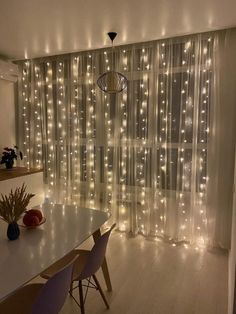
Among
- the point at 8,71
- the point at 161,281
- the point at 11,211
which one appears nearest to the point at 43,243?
the point at 11,211

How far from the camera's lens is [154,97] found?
126 inches

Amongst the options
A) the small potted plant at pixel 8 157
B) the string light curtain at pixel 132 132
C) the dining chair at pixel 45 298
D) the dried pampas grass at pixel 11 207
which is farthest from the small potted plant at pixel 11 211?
the small potted plant at pixel 8 157

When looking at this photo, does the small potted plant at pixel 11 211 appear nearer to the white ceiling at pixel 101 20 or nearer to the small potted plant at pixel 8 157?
the white ceiling at pixel 101 20

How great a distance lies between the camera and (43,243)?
165 cm

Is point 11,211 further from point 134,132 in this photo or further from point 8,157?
point 8,157

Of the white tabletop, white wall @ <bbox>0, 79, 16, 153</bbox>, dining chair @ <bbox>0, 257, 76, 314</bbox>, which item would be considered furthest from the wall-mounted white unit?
dining chair @ <bbox>0, 257, 76, 314</bbox>

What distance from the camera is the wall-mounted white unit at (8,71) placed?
362 cm

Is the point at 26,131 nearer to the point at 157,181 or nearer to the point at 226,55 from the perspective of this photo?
the point at 157,181

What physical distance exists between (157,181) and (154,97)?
1092 mm

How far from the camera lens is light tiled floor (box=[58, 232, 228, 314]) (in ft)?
6.77

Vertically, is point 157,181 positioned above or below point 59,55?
below

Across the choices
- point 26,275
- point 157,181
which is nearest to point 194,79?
point 157,181

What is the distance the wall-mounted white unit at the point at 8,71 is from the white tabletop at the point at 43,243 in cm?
239

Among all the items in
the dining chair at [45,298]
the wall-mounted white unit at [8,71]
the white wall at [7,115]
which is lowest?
the dining chair at [45,298]
